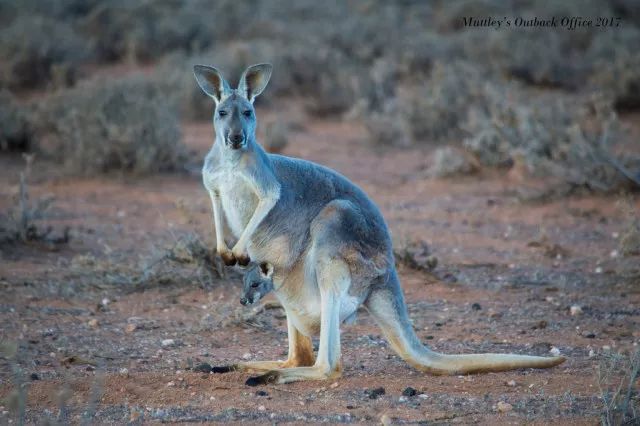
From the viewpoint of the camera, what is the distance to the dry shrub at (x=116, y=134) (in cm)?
995

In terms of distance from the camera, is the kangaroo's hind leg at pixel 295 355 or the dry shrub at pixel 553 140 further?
the dry shrub at pixel 553 140

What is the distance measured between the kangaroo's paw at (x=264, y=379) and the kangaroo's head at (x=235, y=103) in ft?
3.76

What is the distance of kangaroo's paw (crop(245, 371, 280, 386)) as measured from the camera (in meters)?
4.45

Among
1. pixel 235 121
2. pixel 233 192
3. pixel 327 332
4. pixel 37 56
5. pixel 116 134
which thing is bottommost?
pixel 327 332

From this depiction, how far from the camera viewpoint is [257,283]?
458cm

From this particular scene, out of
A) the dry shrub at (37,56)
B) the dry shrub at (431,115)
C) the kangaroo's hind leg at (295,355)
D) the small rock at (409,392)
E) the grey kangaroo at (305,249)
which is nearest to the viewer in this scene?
the small rock at (409,392)

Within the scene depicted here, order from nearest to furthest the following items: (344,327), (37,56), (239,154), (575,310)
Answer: (239,154)
(344,327)
(575,310)
(37,56)

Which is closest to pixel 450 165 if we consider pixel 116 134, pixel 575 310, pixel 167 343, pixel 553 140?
pixel 553 140

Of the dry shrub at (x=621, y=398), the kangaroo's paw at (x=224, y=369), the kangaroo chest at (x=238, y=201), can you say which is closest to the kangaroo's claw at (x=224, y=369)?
the kangaroo's paw at (x=224, y=369)

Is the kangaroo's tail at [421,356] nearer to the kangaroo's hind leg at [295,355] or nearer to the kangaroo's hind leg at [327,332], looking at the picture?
the kangaroo's hind leg at [327,332]

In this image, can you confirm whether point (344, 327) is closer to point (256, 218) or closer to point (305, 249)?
point (305, 249)

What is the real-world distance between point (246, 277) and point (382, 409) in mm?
988

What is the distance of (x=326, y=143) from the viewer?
1219 cm

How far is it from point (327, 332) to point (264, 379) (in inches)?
15.7
